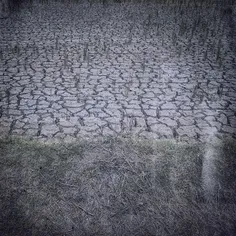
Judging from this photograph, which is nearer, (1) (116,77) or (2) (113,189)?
(2) (113,189)

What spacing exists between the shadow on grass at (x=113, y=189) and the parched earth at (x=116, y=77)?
1.31 feet

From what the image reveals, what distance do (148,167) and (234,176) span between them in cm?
92

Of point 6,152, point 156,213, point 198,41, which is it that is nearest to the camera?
point 156,213

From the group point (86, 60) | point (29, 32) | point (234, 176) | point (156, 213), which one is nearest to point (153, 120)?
point (234, 176)

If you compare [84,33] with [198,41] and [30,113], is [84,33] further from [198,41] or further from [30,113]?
[30,113]

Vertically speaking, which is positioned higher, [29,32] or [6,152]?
[29,32]

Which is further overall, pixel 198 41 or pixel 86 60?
pixel 198 41

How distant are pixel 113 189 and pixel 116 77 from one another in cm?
293

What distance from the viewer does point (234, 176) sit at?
2932 mm

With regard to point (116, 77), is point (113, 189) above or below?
below

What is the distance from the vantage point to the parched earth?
3854mm

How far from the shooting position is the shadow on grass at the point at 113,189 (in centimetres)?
243

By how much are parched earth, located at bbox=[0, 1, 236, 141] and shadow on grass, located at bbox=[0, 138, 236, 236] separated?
15.7 inches

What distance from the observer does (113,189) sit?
277cm
